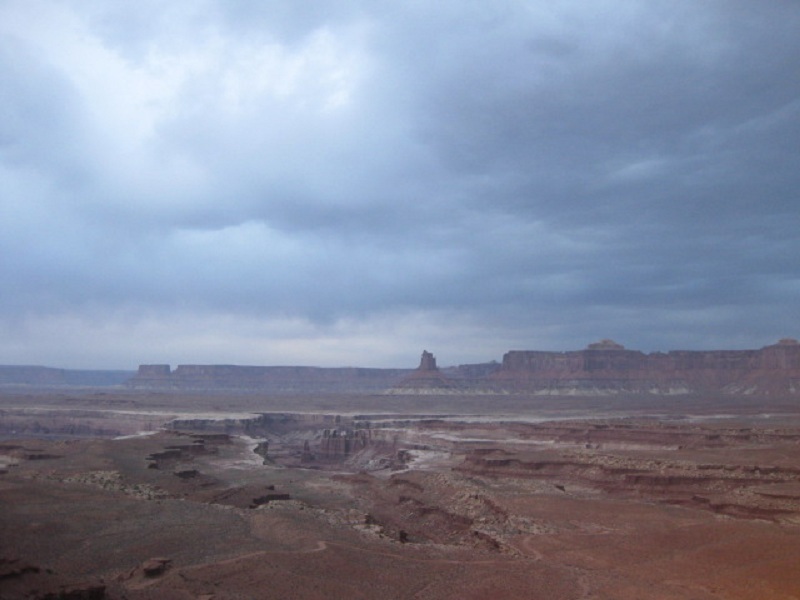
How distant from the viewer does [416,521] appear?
35.9m

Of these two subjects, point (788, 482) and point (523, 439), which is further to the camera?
point (523, 439)

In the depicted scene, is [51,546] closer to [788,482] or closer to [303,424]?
[788,482]

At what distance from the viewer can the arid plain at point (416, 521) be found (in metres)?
19.4

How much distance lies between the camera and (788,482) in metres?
39.9

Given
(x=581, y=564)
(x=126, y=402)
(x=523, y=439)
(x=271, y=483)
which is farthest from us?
(x=126, y=402)

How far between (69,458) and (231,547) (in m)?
30.8

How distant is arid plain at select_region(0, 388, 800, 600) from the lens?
19.4 metres

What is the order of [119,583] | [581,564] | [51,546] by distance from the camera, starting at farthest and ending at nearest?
[581,564], [51,546], [119,583]

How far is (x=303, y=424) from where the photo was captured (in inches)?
4149

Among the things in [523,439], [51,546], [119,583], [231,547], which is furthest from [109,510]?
[523,439]

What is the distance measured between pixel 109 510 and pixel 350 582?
13316mm

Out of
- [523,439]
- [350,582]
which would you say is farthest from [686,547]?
[523,439]

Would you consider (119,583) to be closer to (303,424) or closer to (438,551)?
(438,551)

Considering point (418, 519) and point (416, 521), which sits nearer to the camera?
point (416, 521)
